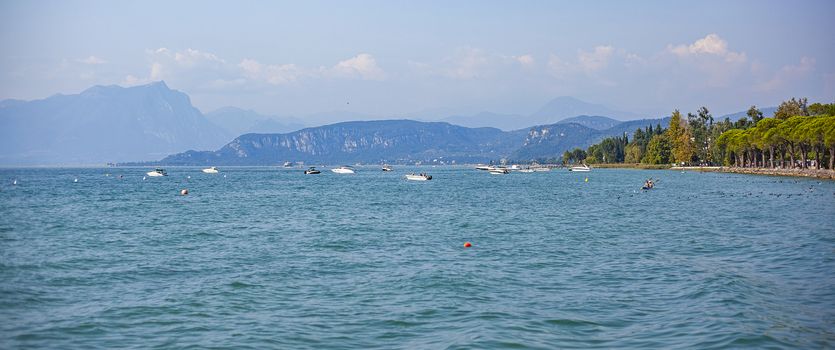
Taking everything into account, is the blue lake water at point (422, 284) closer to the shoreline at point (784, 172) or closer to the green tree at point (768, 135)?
the shoreline at point (784, 172)

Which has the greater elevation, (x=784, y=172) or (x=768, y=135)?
(x=768, y=135)

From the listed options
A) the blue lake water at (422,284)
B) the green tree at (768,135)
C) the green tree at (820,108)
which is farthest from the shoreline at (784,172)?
the blue lake water at (422,284)

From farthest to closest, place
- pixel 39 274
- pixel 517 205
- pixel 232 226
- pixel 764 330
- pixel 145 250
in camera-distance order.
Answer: pixel 517 205, pixel 232 226, pixel 145 250, pixel 39 274, pixel 764 330

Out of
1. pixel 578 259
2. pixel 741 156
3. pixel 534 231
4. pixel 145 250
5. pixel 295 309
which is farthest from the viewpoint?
pixel 741 156

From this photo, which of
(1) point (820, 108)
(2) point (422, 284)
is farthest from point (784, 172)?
(2) point (422, 284)

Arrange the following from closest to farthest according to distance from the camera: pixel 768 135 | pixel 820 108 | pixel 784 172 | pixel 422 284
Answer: pixel 422 284 < pixel 768 135 < pixel 784 172 < pixel 820 108

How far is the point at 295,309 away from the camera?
826 inches

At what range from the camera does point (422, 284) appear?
2494cm

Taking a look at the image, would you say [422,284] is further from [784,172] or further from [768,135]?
[784,172]

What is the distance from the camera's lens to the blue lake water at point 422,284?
1816 cm

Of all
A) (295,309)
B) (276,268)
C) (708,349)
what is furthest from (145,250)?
(708,349)

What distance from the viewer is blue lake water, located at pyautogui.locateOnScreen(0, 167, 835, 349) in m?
18.2

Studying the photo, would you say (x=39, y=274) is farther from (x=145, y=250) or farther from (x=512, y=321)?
(x=512, y=321)

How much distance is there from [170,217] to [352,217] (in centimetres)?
1453
